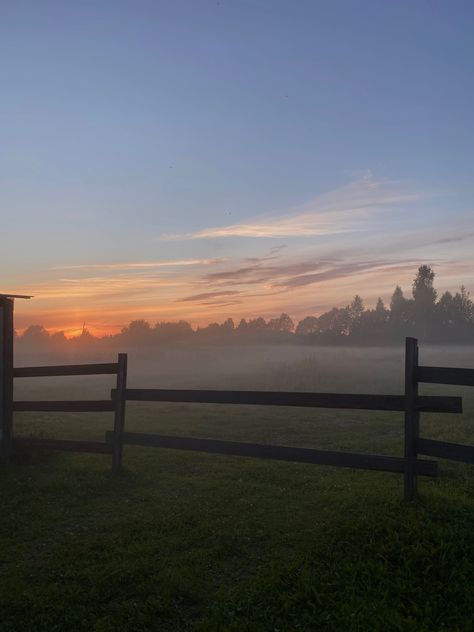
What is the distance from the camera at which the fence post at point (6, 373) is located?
11.7 metres

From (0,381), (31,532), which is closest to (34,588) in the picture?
(31,532)

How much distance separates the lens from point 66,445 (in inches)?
424

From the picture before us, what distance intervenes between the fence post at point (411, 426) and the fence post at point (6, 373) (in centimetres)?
882

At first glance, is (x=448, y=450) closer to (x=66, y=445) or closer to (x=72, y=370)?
(x=66, y=445)

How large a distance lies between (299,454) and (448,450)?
2241mm

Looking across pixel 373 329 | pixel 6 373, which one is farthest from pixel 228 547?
pixel 373 329

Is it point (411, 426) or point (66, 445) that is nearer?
point (411, 426)

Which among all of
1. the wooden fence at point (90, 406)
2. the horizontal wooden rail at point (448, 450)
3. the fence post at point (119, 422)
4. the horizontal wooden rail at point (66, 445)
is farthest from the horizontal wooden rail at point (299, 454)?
the horizontal wooden rail at point (66, 445)

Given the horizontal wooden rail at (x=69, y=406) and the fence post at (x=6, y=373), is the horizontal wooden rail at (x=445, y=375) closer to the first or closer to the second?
the horizontal wooden rail at (x=69, y=406)

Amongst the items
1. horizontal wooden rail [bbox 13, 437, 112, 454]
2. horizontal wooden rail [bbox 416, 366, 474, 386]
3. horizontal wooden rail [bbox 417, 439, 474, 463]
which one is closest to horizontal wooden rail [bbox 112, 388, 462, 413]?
horizontal wooden rail [bbox 416, 366, 474, 386]

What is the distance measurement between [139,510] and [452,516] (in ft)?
15.7

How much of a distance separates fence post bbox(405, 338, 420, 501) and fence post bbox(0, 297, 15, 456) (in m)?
8.82

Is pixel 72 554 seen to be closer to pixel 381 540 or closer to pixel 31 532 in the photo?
pixel 31 532

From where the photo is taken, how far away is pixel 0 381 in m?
11.9
